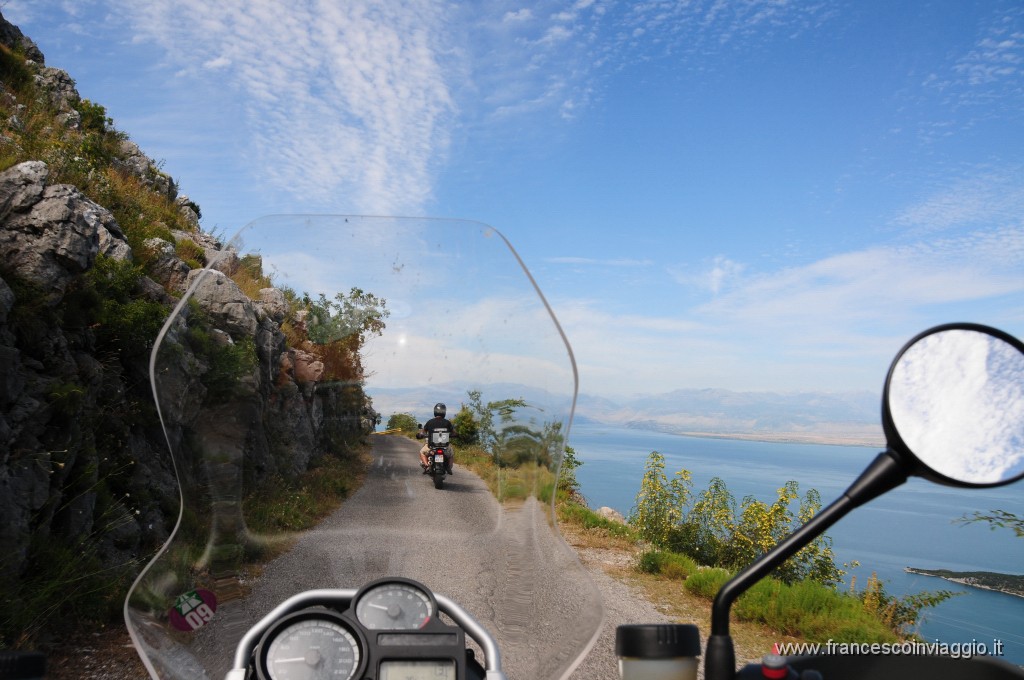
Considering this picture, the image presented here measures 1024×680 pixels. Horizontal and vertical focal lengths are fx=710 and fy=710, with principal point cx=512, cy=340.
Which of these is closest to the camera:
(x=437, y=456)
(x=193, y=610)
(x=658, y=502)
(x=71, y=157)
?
(x=193, y=610)

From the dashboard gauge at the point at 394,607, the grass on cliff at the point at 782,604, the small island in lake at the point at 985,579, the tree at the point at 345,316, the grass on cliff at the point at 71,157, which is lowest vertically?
the grass on cliff at the point at 782,604

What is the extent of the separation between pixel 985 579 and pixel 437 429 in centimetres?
860

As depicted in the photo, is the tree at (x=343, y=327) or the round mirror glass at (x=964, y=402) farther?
the tree at (x=343, y=327)

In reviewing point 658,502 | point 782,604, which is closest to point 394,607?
point 782,604

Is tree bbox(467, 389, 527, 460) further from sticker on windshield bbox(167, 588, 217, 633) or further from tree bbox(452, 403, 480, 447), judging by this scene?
sticker on windshield bbox(167, 588, 217, 633)

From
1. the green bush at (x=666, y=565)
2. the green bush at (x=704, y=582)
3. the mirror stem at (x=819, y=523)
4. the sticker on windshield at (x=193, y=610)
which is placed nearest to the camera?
the mirror stem at (x=819, y=523)

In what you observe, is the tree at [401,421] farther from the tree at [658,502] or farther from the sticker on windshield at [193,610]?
the tree at [658,502]

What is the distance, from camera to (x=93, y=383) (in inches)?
262

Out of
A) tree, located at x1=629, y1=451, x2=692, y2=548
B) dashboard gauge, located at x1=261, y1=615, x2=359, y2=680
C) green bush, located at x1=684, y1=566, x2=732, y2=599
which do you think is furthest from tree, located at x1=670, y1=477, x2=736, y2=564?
dashboard gauge, located at x1=261, y1=615, x2=359, y2=680

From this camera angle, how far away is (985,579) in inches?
309

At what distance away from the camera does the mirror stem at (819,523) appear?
103cm

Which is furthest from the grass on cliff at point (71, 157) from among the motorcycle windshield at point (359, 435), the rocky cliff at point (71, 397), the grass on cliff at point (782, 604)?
the motorcycle windshield at point (359, 435)

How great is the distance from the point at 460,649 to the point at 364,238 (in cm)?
98

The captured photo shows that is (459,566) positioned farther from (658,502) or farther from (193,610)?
(658,502)
